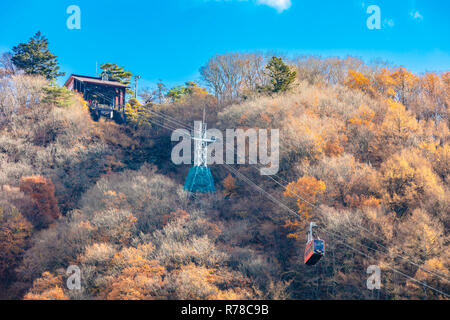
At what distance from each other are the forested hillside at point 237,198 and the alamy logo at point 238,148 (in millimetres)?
1171

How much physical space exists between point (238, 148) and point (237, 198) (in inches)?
254

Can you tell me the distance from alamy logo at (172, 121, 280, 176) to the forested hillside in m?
1.17

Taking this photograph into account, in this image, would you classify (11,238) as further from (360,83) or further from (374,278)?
(360,83)

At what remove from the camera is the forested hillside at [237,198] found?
2644 cm

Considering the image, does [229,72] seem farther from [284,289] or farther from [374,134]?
[284,289]

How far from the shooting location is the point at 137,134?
5338 cm

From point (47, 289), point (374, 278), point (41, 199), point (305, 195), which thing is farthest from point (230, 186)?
point (47, 289)

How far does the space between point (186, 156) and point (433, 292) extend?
35020mm

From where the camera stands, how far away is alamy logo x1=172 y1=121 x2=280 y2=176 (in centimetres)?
3831

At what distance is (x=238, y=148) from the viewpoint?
42.8 m

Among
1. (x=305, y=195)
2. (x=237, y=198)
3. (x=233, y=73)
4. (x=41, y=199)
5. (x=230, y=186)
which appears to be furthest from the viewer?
(x=233, y=73)

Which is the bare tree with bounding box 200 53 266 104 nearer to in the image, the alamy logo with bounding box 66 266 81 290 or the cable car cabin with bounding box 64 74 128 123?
the cable car cabin with bounding box 64 74 128 123
